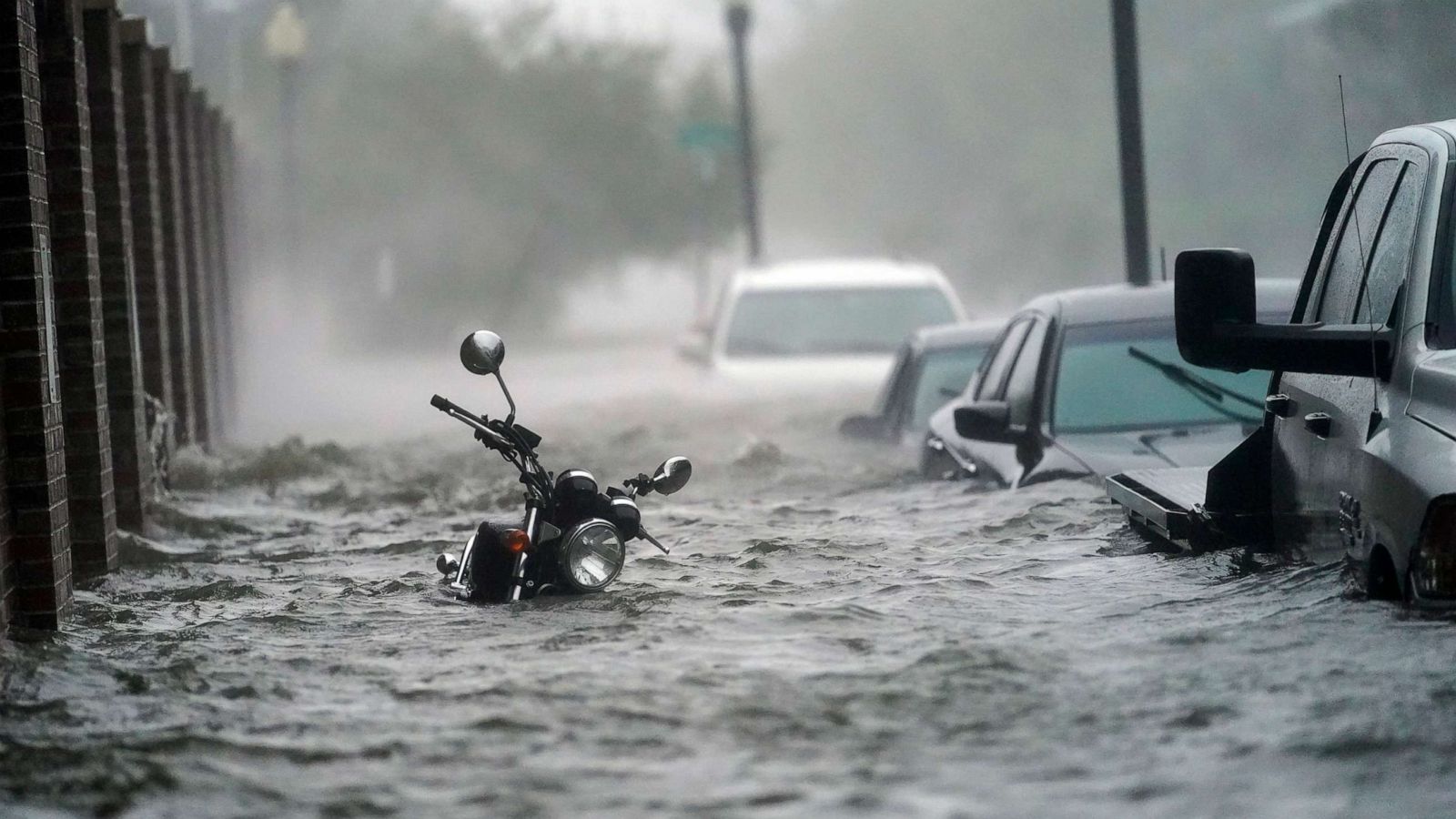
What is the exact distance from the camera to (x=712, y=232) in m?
52.1

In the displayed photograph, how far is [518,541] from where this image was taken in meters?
7.38

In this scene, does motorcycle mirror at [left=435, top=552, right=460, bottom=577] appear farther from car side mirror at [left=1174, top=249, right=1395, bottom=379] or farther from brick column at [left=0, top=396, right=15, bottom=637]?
car side mirror at [left=1174, top=249, right=1395, bottom=379]

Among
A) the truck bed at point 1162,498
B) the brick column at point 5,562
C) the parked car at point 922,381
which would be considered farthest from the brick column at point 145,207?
the truck bed at point 1162,498

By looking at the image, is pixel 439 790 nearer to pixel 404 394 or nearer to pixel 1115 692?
pixel 1115 692

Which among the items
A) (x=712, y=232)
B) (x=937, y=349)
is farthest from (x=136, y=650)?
(x=712, y=232)

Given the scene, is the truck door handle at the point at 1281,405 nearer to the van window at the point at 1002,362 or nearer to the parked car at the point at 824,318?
the van window at the point at 1002,362

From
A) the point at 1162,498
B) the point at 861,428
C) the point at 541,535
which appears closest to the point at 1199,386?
the point at 1162,498

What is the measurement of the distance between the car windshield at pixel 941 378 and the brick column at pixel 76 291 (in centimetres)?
467

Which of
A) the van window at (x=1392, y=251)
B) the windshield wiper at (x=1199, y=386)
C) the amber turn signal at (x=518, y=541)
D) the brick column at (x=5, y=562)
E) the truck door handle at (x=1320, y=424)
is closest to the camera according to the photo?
the van window at (x=1392, y=251)

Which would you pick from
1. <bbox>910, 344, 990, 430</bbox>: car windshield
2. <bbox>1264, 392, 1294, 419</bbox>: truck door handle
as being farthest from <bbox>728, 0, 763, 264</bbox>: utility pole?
<bbox>1264, 392, 1294, 419</bbox>: truck door handle

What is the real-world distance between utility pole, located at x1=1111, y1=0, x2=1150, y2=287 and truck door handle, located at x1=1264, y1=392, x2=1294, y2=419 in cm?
677

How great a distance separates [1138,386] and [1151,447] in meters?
0.49

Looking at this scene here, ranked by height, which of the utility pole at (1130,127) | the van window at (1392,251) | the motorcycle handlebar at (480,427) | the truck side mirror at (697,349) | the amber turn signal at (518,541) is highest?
the utility pole at (1130,127)

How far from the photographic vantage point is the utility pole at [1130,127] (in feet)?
43.4
